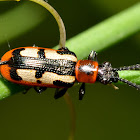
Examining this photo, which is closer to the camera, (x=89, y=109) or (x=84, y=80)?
(x=84, y=80)

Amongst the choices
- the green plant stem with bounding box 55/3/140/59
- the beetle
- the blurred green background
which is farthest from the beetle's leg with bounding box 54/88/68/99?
the green plant stem with bounding box 55/3/140/59

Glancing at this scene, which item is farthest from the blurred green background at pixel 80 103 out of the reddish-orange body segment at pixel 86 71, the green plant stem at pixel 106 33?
the green plant stem at pixel 106 33

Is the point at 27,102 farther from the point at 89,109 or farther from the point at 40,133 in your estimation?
the point at 89,109

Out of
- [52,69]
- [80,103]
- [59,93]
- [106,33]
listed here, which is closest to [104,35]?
[106,33]

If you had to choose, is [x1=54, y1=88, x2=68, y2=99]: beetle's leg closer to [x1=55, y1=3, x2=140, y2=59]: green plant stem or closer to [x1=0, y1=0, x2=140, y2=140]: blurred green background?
[x1=0, y1=0, x2=140, y2=140]: blurred green background

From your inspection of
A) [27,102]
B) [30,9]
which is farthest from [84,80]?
[30,9]

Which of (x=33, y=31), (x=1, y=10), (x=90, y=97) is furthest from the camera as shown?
→ (x=90, y=97)

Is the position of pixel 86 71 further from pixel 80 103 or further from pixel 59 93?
pixel 80 103
